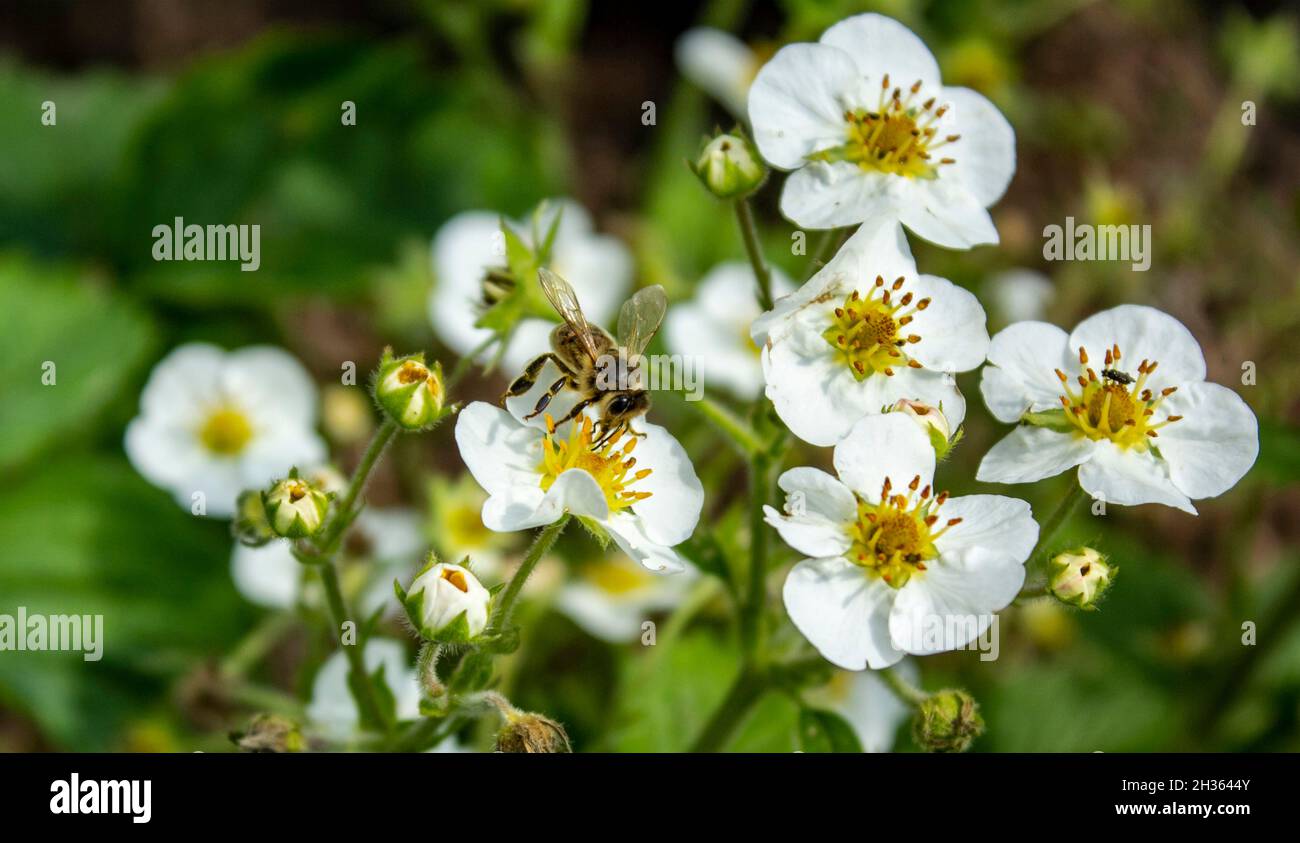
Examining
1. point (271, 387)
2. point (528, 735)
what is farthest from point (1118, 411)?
point (271, 387)

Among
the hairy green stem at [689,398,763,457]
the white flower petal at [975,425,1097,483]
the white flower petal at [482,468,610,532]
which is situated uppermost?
the hairy green stem at [689,398,763,457]

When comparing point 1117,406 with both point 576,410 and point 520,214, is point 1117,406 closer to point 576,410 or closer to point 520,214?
point 576,410

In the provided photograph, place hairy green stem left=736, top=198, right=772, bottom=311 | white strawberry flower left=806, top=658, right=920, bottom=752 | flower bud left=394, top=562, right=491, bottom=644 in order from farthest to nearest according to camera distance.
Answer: white strawberry flower left=806, top=658, right=920, bottom=752 → hairy green stem left=736, top=198, right=772, bottom=311 → flower bud left=394, top=562, right=491, bottom=644

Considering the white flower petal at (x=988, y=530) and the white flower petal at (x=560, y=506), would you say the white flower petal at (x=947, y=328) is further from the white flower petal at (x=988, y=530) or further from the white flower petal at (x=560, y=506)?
the white flower petal at (x=560, y=506)

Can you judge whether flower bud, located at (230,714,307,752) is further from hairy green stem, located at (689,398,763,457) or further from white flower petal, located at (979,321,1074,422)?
white flower petal, located at (979,321,1074,422)

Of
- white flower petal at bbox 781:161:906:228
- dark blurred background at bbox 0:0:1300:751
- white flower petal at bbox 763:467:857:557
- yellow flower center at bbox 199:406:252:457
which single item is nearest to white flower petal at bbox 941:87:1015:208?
white flower petal at bbox 781:161:906:228

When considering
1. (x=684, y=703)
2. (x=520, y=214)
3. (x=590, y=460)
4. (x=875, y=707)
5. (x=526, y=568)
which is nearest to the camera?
(x=526, y=568)
